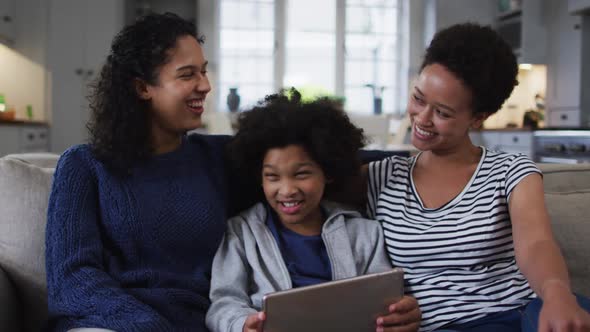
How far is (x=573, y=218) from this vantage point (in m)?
1.53

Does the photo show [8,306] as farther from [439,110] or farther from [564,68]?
[564,68]

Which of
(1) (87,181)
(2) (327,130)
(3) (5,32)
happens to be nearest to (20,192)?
(1) (87,181)

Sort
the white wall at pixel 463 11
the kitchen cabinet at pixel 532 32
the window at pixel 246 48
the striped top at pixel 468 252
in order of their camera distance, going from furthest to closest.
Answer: the white wall at pixel 463 11 < the window at pixel 246 48 < the kitchen cabinet at pixel 532 32 < the striped top at pixel 468 252

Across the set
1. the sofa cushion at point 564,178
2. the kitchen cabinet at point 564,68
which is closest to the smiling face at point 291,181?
the sofa cushion at point 564,178

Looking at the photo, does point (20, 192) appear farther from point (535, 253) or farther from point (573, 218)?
point (573, 218)

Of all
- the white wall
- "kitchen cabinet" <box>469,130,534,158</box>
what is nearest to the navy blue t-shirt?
"kitchen cabinet" <box>469,130,534,158</box>

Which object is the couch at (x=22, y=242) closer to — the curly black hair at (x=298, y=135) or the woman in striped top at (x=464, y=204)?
the curly black hair at (x=298, y=135)

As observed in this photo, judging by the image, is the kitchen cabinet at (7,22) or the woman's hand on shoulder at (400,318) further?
the kitchen cabinet at (7,22)

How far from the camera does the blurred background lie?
4.84 metres

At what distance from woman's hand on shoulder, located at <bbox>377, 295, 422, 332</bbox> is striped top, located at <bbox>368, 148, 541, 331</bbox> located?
14cm

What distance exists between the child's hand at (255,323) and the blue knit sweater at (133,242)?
0.67ft

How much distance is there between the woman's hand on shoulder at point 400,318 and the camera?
→ 3.36 feet

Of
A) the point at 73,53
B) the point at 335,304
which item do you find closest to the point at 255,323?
the point at 335,304

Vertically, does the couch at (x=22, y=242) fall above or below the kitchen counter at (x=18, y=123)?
below
